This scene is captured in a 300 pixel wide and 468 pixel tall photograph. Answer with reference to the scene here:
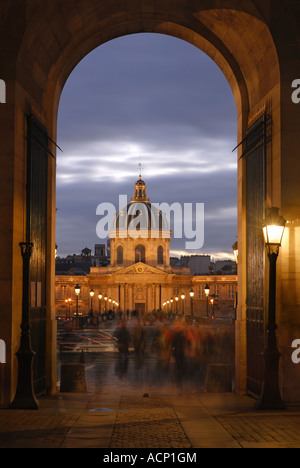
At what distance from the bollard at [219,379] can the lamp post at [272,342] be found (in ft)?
16.5

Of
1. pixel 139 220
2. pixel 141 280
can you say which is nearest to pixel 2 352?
pixel 141 280

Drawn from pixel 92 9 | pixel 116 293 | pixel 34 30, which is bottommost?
pixel 116 293

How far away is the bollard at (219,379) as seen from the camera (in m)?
18.0

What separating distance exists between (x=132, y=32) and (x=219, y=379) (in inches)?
374

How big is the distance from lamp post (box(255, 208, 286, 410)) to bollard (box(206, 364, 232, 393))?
16.5ft

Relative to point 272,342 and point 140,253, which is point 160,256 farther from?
point 272,342

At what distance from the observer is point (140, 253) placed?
6334 inches

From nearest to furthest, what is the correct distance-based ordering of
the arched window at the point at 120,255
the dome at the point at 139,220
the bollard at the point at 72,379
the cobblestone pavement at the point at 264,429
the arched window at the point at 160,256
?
the cobblestone pavement at the point at 264,429 < the bollard at the point at 72,379 < the arched window at the point at 120,255 < the arched window at the point at 160,256 < the dome at the point at 139,220

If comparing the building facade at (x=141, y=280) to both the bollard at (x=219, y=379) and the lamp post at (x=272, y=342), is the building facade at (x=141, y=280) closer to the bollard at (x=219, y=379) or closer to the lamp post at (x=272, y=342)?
the bollard at (x=219, y=379)

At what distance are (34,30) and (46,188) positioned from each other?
4110mm

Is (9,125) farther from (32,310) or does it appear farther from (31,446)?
(31,446)

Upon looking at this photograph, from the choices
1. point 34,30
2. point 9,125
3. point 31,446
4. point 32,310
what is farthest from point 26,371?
point 34,30

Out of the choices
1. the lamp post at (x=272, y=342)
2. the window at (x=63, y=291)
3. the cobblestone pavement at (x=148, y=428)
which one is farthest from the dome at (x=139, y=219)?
the lamp post at (x=272, y=342)

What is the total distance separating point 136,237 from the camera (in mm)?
160750
